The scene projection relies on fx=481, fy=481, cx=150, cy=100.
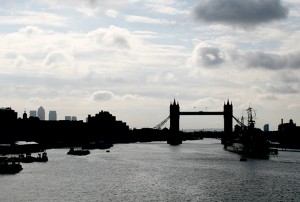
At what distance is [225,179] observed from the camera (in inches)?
3324

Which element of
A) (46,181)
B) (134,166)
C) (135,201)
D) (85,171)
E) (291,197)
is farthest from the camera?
(134,166)

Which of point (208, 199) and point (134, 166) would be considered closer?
point (208, 199)

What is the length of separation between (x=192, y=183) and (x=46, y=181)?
76.5 ft

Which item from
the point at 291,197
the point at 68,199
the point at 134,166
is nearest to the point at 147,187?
the point at 68,199

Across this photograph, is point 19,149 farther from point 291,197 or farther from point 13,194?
point 291,197

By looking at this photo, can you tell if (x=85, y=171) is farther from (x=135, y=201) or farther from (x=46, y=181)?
(x=135, y=201)

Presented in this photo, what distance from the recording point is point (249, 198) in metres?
62.8

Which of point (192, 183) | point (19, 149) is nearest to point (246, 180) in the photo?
point (192, 183)

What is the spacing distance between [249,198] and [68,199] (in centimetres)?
2336

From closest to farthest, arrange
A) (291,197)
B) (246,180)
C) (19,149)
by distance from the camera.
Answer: (291,197) → (246,180) → (19,149)

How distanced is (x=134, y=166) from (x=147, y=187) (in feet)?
122

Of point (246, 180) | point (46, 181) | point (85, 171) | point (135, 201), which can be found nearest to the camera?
point (135, 201)

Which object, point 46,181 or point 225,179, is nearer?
point 46,181

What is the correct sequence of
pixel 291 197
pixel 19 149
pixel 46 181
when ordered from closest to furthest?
pixel 291 197
pixel 46 181
pixel 19 149
